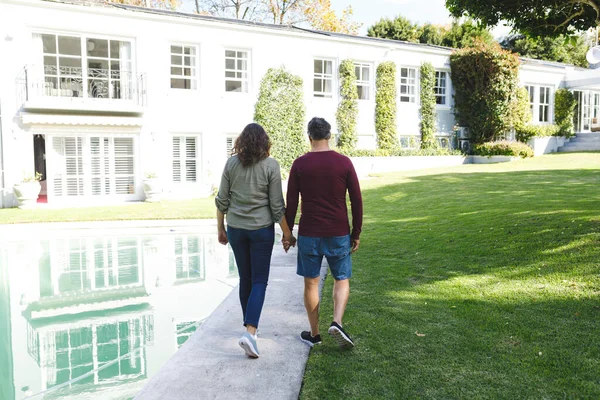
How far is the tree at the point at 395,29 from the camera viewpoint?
1586 inches

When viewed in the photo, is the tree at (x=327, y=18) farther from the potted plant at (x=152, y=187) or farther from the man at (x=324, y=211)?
the man at (x=324, y=211)

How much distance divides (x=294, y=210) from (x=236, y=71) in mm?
16964

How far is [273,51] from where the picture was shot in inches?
823

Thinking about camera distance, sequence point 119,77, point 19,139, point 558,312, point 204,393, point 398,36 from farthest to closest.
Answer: point 398,36 < point 119,77 < point 19,139 < point 558,312 < point 204,393

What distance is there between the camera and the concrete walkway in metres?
3.63

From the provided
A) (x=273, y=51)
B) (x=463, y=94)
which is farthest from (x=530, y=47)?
(x=273, y=51)

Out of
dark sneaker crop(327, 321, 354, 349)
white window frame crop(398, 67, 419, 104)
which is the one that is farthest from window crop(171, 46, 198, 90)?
dark sneaker crop(327, 321, 354, 349)

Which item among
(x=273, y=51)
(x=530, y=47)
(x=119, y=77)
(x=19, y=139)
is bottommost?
(x=19, y=139)

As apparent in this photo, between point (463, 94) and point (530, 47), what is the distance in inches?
818

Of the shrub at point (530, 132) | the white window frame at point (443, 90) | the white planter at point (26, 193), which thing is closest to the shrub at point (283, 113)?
the white window frame at point (443, 90)

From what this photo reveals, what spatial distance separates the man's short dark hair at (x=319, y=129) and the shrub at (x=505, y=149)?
2226 centimetres

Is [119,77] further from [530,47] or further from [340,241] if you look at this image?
[530,47]

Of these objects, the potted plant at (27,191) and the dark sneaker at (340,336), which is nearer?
the dark sneaker at (340,336)

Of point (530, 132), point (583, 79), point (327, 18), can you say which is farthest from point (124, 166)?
point (583, 79)
